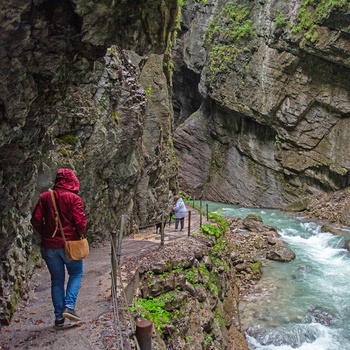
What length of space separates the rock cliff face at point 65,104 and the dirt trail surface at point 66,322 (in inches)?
12.1

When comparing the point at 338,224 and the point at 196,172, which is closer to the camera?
the point at 338,224

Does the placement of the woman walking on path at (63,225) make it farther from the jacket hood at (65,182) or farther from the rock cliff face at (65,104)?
the rock cliff face at (65,104)

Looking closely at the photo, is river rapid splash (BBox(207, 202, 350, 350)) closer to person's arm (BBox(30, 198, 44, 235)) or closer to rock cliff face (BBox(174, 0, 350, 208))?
person's arm (BBox(30, 198, 44, 235))

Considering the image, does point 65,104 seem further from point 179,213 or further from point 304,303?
point 304,303

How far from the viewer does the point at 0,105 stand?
181 inches

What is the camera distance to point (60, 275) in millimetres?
4883

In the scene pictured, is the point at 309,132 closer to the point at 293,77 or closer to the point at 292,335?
the point at 293,77

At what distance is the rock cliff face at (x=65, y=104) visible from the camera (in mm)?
4496

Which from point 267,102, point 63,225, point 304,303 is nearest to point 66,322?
point 63,225

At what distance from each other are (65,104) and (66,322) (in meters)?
6.07

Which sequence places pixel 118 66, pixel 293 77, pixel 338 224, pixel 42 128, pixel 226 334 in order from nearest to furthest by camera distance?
pixel 42 128 → pixel 226 334 → pixel 118 66 → pixel 338 224 → pixel 293 77

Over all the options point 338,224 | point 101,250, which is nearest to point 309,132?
point 338,224

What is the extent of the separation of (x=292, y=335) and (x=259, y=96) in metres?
23.4

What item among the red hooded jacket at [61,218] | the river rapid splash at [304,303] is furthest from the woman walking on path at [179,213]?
the red hooded jacket at [61,218]
